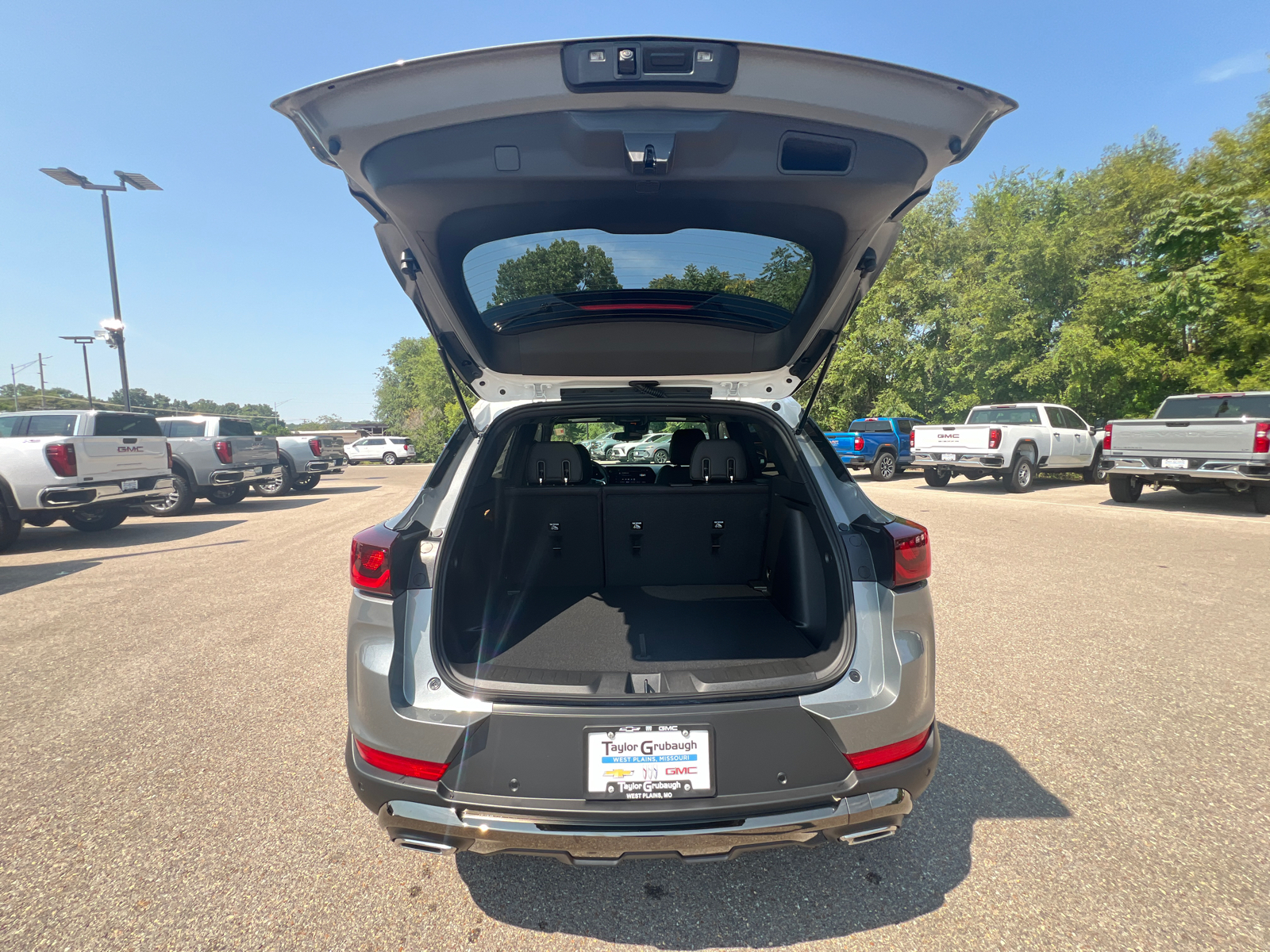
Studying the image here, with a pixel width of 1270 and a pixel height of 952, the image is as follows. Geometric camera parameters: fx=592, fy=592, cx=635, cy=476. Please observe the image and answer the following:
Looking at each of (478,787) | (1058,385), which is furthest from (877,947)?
(1058,385)

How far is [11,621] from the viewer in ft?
15.6

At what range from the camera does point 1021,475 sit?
13.1m

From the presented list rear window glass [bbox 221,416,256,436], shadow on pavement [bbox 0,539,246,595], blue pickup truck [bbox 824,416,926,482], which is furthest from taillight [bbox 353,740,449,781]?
blue pickup truck [bbox 824,416,926,482]

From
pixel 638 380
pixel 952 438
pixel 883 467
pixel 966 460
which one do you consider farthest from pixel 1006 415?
pixel 638 380

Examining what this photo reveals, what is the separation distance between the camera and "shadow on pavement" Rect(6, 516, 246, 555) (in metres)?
8.12

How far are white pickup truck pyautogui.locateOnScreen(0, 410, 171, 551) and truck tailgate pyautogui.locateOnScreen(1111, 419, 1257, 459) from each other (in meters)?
15.6

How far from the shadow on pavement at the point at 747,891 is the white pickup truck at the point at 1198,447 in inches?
393

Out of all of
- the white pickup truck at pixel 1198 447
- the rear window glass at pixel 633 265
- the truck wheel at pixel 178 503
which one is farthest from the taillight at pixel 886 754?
the truck wheel at pixel 178 503

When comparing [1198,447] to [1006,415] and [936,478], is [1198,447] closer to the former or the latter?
[1006,415]

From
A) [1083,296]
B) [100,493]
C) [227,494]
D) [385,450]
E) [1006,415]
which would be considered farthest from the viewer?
[385,450]

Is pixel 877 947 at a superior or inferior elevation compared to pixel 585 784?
inferior

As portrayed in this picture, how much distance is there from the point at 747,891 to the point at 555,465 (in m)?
2.12

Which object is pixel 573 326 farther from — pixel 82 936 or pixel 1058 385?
pixel 1058 385

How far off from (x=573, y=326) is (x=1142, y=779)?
9.83 feet
